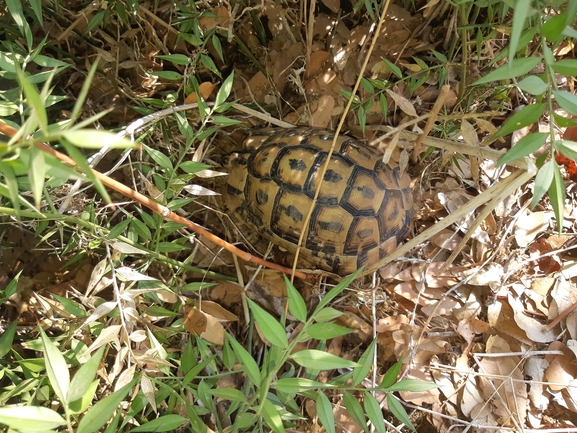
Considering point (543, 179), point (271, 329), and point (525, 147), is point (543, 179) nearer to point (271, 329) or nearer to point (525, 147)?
point (525, 147)

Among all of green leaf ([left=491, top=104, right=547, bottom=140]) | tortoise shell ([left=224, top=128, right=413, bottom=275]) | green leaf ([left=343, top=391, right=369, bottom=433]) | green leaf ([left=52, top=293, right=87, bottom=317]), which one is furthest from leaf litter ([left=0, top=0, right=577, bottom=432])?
green leaf ([left=491, top=104, right=547, bottom=140])

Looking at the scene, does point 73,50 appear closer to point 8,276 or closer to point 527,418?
point 8,276

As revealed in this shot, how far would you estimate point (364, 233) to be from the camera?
1576 mm

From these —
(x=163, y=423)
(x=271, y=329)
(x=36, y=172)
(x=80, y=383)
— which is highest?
(x=36, y=172)

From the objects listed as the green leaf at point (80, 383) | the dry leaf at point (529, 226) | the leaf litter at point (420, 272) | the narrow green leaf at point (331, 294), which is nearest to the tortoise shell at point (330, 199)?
the leaf litter at point (420, 272)

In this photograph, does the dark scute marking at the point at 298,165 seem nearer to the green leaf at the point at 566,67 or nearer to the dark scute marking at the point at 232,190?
the dark scute marking at the point at 232,190

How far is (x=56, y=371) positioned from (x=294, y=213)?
100 cm

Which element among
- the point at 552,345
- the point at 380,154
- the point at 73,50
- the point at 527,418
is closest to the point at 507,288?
the point at 552,345

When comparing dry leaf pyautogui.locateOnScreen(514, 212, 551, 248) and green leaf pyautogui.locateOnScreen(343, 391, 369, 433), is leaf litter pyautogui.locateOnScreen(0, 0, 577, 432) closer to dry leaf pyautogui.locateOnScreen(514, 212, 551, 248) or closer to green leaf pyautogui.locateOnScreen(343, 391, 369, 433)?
dry leaf pyautogui.locateOnScreen(514, 212, 551, 248)

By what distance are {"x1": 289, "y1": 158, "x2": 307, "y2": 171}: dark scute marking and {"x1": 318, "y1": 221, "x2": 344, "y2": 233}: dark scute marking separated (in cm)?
20

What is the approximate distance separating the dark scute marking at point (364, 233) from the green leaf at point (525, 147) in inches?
33.6

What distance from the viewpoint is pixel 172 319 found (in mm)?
1450

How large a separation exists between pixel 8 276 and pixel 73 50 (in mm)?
902

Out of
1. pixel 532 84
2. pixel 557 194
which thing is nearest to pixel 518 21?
pixel 532 84
